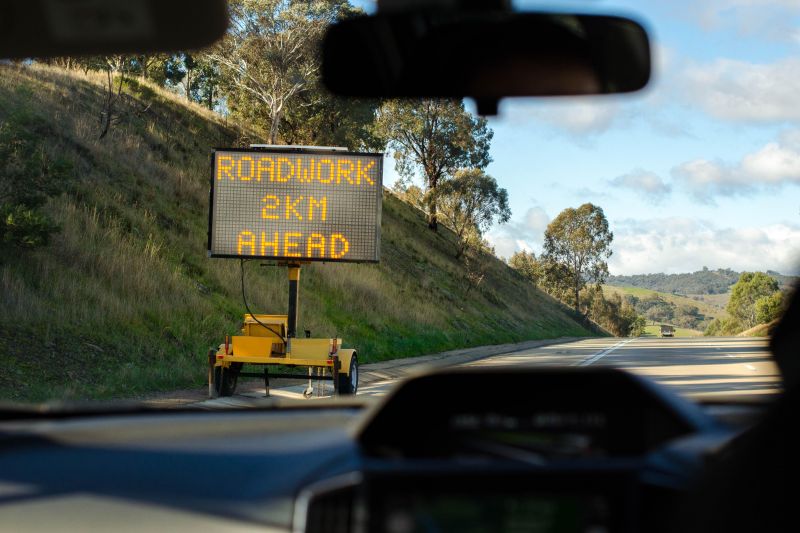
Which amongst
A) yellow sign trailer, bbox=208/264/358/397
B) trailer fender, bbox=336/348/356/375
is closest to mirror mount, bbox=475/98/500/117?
yellow sign trailer, bbox=208/264/358/397

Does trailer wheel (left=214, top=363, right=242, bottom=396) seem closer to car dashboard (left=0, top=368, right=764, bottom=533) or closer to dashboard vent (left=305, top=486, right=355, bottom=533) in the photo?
car dashboard (left=0, top=368, right=764, bottom=533)

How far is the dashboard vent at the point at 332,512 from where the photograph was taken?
2.30 meters

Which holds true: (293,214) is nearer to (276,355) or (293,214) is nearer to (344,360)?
(276,355)

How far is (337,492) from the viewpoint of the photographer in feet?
7.61

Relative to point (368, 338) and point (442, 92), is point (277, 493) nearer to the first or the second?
point (442, 92)

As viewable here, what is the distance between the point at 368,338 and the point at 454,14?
82.9 ft

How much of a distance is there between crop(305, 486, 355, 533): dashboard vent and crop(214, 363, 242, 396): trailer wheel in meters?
14.1

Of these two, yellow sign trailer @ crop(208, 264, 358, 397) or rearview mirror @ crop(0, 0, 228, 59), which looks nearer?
rearview mirror @ crop(0, 0, 228, 59)

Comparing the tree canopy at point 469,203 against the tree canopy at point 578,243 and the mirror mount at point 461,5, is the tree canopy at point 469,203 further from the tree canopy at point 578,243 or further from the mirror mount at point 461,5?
the mirror mount at point 461,5

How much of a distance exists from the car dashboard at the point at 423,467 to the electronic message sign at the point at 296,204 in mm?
13049

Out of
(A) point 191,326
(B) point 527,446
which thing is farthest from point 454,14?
(A) point 191,326

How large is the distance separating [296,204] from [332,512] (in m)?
13.9

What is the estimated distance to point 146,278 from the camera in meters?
24.7

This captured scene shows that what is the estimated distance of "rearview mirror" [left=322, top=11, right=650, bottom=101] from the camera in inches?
107
